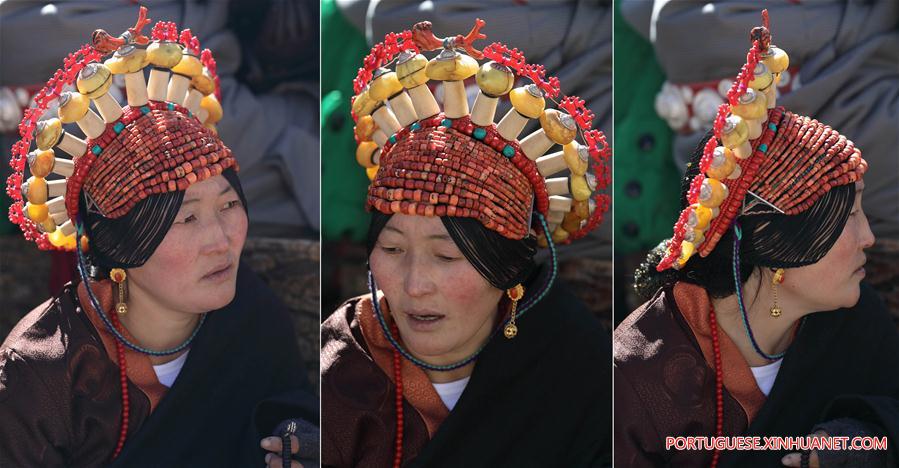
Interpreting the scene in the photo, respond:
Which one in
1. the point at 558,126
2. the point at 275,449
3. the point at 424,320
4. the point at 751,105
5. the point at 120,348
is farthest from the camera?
the point at 275,449

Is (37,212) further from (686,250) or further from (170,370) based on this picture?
(686,250)

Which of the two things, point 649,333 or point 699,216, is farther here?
point 649,333

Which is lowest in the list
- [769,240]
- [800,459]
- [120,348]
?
[800,459]

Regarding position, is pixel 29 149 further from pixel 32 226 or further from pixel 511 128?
pixel 511 128

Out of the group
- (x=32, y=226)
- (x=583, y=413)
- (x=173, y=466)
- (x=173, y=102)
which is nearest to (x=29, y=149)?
(x=32, y=226)

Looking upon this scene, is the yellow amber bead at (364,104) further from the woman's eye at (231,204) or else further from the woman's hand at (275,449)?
the woman's hand at (275,449)

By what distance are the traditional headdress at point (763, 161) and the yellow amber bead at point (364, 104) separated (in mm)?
948

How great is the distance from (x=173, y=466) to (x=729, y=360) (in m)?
1.72

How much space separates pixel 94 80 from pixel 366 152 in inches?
31.6

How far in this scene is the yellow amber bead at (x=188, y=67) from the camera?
3334 millimetres

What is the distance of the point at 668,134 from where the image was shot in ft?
11.5

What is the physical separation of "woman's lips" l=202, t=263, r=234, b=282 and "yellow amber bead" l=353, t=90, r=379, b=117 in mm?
607

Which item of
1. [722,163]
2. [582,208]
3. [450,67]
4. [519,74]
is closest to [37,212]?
[450,67]

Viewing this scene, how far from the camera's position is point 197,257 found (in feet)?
11.0
